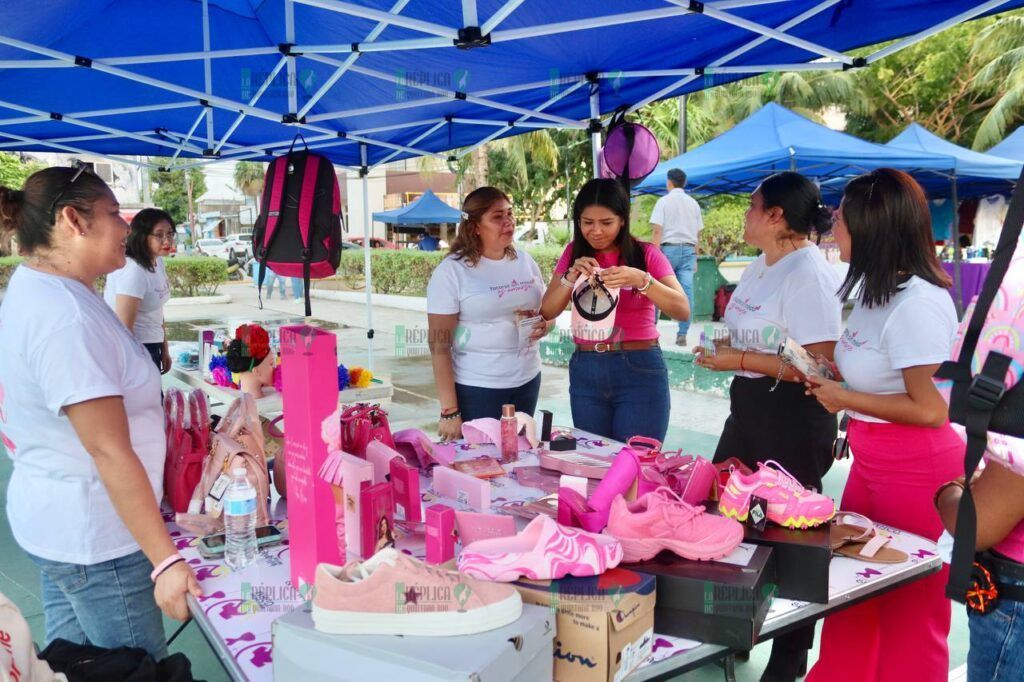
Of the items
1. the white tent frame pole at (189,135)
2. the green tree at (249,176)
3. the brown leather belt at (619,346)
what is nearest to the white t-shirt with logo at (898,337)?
the brown leather belt at (619,346)

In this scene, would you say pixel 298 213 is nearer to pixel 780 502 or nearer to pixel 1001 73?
pixel 780 502

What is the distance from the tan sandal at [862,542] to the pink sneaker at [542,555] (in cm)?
62

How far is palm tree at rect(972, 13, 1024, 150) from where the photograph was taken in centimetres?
2016

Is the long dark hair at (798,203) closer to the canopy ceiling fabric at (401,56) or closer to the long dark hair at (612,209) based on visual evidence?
the long dark hair at (612,209)

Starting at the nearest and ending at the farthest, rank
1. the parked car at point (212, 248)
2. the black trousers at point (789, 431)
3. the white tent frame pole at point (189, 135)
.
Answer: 1. the black trousers at point (789, 431)
2. the white tent frame pole at point (189, 135)
3. the parked car at point (212, 248)

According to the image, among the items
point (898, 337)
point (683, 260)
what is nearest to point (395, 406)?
Result: point (683, 260)

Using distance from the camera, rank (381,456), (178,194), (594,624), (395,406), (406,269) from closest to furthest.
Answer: (594,624) → (381,456) → (395,406) → (406,269) → (178,194)

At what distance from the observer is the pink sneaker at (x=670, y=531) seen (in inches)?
51.5

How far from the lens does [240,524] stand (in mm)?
1579

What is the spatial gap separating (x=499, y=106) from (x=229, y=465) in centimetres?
295

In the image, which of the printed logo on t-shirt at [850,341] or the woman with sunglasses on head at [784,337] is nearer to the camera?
the printed logo on t-shirt at [850,341]

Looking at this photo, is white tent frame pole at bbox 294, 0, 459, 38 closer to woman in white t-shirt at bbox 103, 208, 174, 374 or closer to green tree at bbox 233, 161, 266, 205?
woman in white t-shirt at bbox 103, 208, 174, 374

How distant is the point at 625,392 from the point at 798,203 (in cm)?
89

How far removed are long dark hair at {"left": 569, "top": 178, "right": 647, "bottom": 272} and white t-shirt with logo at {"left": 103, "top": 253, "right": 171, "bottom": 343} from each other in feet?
8.77
